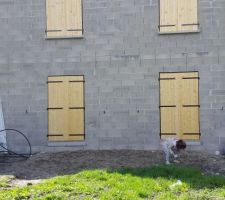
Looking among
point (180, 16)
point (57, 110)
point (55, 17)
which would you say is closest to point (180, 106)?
point (180, 16)

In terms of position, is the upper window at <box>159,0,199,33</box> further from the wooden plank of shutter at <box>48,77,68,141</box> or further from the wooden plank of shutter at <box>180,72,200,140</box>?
the wooden plank of shutter at <box>48,77,68,141</box>

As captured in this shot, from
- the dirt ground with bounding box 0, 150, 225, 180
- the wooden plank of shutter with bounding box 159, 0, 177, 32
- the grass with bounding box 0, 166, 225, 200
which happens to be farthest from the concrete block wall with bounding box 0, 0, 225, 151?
the grass with bounding box 0, 166, 225, 200

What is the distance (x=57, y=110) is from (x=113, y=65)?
6.99 ft

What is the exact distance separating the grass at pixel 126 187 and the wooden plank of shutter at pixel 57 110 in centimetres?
409

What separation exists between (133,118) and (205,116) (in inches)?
81.4

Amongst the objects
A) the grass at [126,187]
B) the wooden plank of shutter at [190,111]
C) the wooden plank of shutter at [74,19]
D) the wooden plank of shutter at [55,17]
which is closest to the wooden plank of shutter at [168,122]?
the wooden plank of shutter at [190,111]

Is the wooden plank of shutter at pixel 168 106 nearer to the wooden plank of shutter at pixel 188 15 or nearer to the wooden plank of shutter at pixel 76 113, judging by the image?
the wooden plank of shutter at pixel 188 15

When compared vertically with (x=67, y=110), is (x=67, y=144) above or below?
below

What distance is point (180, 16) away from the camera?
14.8m

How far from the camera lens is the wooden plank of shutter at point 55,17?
15.2 meters

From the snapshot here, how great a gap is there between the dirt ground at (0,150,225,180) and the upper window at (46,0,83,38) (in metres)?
3.59

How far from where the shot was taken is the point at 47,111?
15133 mm

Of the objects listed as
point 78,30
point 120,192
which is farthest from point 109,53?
point 120,192

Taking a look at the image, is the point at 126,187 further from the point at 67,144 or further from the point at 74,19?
the point at 74,19
